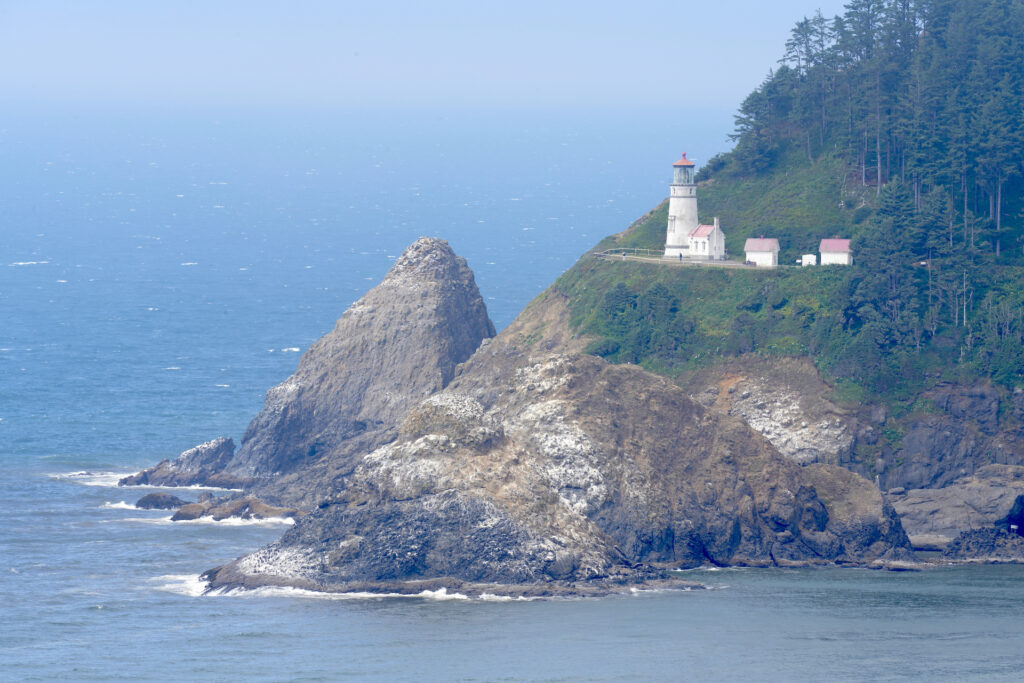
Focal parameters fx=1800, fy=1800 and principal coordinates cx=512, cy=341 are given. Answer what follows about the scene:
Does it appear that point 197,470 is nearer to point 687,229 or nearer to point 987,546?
point 687,229

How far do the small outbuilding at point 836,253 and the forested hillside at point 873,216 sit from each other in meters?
1.52

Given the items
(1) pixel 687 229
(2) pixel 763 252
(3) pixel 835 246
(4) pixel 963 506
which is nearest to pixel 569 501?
(4) pixel 963 506

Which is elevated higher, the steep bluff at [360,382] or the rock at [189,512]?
the steep bluff at [360,382]

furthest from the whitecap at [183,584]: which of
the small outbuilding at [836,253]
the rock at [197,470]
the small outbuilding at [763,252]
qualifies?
the small outbuilding at [836,253]

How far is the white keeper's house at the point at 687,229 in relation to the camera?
117m

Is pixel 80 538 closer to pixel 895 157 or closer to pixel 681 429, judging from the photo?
pixel 681 429

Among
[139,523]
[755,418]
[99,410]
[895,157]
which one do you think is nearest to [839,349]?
[755,418]

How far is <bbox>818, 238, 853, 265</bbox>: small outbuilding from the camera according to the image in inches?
4419

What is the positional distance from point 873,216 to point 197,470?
43670mm

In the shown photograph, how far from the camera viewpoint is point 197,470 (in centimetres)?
10681

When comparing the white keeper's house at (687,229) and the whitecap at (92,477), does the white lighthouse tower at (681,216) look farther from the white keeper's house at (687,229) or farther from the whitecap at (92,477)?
the whitecap at (92,477)

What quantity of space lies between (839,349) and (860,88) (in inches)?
1100

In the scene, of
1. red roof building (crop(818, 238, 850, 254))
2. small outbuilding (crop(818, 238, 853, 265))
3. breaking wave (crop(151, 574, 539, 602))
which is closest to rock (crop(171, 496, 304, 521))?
breaking wave (crop(151, 574, 539, 602))

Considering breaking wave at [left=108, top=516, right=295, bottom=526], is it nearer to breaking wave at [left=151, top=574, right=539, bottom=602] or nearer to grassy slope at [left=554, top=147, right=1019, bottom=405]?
breaking wave at [left=151, top=574, right=539, bottom=602]
